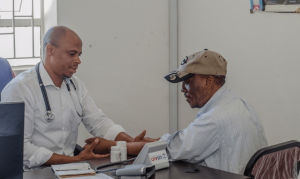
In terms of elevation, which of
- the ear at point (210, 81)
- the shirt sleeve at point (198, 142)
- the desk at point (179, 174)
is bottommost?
the desk at point (179, 174)

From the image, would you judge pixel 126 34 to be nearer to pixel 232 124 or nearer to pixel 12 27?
pixel 12 27

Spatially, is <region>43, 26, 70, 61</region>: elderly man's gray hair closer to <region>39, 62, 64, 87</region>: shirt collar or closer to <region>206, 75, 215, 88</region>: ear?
<region>39, 62, 64, 87</region>: shirt collar

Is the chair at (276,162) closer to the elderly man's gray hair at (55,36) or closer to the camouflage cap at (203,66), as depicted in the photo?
the camouflage cap at (203,66)

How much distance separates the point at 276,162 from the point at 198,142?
34 cm

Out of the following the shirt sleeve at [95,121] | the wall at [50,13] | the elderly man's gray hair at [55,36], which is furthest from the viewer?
the wall at [50,13]

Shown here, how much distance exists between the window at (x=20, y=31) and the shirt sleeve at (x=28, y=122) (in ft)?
3.78

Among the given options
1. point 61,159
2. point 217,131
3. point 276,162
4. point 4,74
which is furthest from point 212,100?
point 4,74

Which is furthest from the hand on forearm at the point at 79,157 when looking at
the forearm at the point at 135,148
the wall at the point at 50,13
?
the wall at the point at 50,13

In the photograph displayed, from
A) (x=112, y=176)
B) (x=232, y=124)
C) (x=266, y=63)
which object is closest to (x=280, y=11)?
(x=266, y=63)

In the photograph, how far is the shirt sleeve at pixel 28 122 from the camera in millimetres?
1891

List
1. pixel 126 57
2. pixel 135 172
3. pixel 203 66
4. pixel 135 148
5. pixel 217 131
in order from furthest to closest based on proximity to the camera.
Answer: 1. pixel 126 57
2. pixel 135 148
3. pixel 203 66
4. pixel 217 131
5. pixel 135 172

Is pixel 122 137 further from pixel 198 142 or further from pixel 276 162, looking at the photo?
pixel 276 162

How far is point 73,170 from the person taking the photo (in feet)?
4.98

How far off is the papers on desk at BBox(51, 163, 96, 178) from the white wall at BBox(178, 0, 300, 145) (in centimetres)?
168
